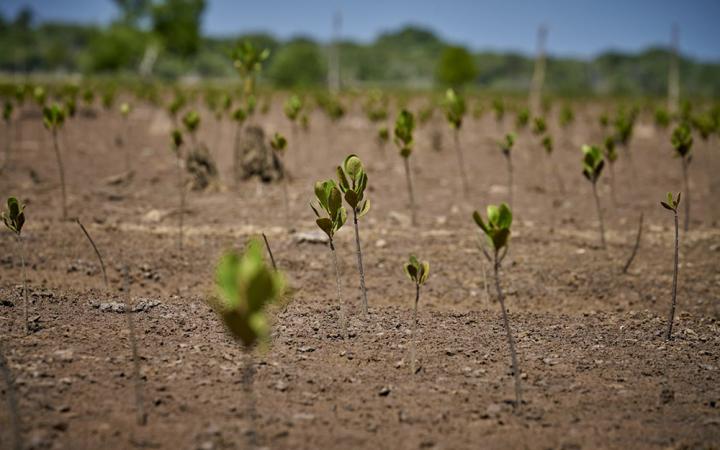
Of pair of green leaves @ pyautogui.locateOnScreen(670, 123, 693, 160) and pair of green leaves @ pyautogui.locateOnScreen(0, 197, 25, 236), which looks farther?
pair of green leaves @ pyautogui.locateOnScreen(670, 123, 693, 160)

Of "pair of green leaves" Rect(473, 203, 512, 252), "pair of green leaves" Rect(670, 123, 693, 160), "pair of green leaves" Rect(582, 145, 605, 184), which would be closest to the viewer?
"pair of green leaves" Rect(473, 203, 512, 252)

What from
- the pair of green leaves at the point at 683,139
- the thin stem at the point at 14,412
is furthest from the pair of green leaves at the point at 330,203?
the pair of green leaves at the point at 683,139

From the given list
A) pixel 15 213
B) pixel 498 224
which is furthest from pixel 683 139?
pixel 15 213

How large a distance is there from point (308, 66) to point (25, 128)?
1275 inches

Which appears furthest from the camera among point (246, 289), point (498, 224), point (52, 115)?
point (52, 115)

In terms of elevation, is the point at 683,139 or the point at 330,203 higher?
the point at 683,139

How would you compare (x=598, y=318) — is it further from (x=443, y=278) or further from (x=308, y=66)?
(x=308, y=66)

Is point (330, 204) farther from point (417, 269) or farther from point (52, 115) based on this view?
point (52, 115)

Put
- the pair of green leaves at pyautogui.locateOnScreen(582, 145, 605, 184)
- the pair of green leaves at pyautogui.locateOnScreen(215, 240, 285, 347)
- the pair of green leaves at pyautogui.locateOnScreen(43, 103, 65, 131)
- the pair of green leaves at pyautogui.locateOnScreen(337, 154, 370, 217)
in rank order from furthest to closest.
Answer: the pair of green leaves at pyautogui.locateOnScreen(43, 103, 65, 131) → the pair of green leaves at pyautogui.locateOnScreen(582, 145, 605, 184) → the pair of green leaves at pyautogui.locateOnScreen(337, 154, 370, 217) → the pair of green leaves at pyautogui.locateOnScreen(215, 240, 285, 347)

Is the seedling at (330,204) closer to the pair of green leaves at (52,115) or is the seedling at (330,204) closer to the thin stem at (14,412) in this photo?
the thin stem at (14,412)

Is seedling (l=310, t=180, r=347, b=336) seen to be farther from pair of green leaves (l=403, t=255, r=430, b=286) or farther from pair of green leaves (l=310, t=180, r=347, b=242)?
pair of green leaves (l=403, t=255, r=430, b=286)

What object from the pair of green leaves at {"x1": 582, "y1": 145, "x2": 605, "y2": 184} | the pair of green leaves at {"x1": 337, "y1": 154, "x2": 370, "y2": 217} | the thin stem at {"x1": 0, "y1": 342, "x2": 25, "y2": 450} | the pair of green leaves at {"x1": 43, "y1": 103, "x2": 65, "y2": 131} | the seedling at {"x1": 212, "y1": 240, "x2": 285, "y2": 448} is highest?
the pair of green leaves at {"x1": 43, "y1": 103, "x2": 65, "y2": 131}

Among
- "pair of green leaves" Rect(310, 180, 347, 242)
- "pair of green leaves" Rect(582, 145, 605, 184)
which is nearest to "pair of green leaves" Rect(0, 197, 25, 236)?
"pair of green leaves" Rect(310, 180, 347, 242)

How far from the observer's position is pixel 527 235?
7883mm
